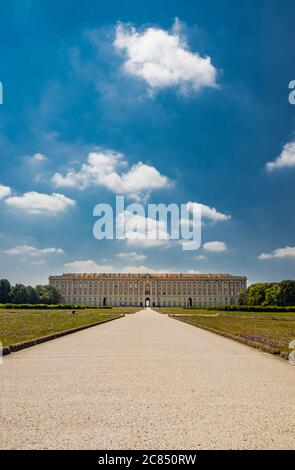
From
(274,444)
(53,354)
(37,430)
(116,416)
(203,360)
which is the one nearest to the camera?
(274,444)

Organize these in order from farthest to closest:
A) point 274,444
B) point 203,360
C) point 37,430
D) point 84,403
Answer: point 203,360
point 84,403
point 37,430
point 274,444

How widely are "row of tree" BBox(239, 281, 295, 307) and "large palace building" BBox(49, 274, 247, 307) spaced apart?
2229 inches

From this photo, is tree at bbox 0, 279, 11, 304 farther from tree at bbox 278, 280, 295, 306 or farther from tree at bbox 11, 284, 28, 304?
tree at bbox 278, 280, 295, 306

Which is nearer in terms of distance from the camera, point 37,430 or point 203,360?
point 37,430

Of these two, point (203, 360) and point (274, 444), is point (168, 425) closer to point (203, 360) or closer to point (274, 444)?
point (274, 444)

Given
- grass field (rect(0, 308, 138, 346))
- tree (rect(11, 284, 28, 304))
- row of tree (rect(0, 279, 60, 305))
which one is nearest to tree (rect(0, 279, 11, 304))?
row of tree (rect(0, 279, 60, 305))

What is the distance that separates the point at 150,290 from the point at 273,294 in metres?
75.9

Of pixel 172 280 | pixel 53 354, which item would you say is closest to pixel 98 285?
pixel 172 280

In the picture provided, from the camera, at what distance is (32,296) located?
10225 centimetres

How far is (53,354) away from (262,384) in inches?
230

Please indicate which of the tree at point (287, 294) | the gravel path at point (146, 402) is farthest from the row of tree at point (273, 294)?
the gravel path at point (146, 402)

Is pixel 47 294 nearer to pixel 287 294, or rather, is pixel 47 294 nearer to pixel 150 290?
pixel 150 290

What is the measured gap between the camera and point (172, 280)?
6457 inches

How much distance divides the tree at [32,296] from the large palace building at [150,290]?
58.5m
